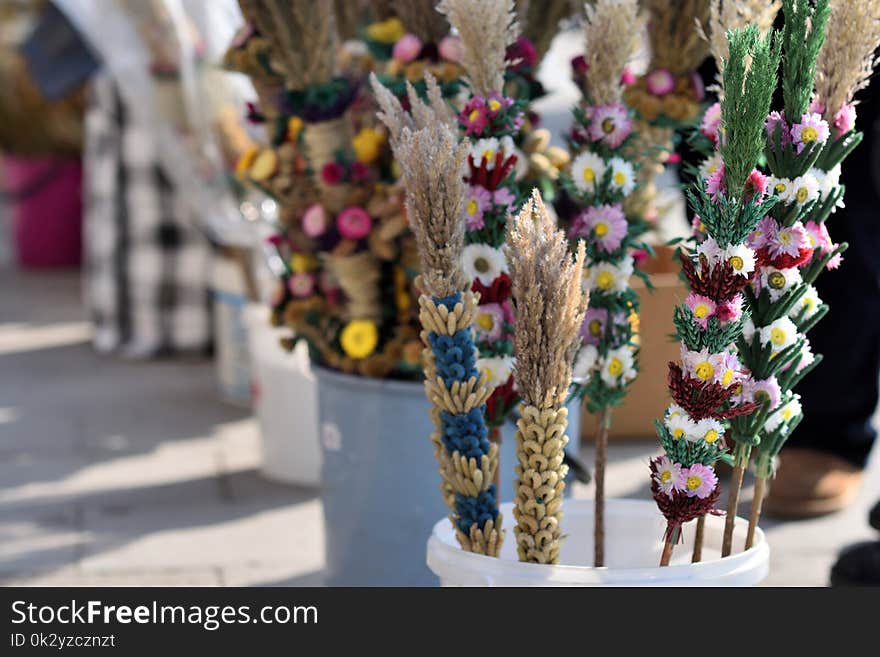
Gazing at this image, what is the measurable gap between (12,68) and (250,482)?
406 centimetres

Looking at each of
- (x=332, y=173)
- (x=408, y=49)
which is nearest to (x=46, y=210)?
(x=332, y=173)

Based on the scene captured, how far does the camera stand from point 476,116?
148 centimetres

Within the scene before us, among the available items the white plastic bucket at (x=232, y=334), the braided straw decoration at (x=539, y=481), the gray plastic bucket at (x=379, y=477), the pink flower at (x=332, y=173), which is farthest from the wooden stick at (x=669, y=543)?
the white plastic bucket at (x=232, y=334)

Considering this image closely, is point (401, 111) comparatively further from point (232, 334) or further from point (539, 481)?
point (232, 334)

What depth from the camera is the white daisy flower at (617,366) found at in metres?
1.56

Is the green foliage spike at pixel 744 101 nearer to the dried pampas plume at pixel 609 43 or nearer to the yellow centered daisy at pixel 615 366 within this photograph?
the dried pampas plume at pixel 609 43

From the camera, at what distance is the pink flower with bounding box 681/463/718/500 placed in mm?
1304

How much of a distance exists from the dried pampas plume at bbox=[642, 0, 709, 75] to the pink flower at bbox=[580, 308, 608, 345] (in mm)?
560

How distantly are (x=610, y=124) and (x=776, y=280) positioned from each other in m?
0.33

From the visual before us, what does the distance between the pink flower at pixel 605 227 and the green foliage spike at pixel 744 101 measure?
0.30 meters

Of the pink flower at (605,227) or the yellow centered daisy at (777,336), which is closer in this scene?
the yellow centered daisy at (777,336)

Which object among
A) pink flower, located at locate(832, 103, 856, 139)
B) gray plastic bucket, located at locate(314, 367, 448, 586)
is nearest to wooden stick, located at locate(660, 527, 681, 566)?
pink flower, located at locate(832, 103, 856, 139)
